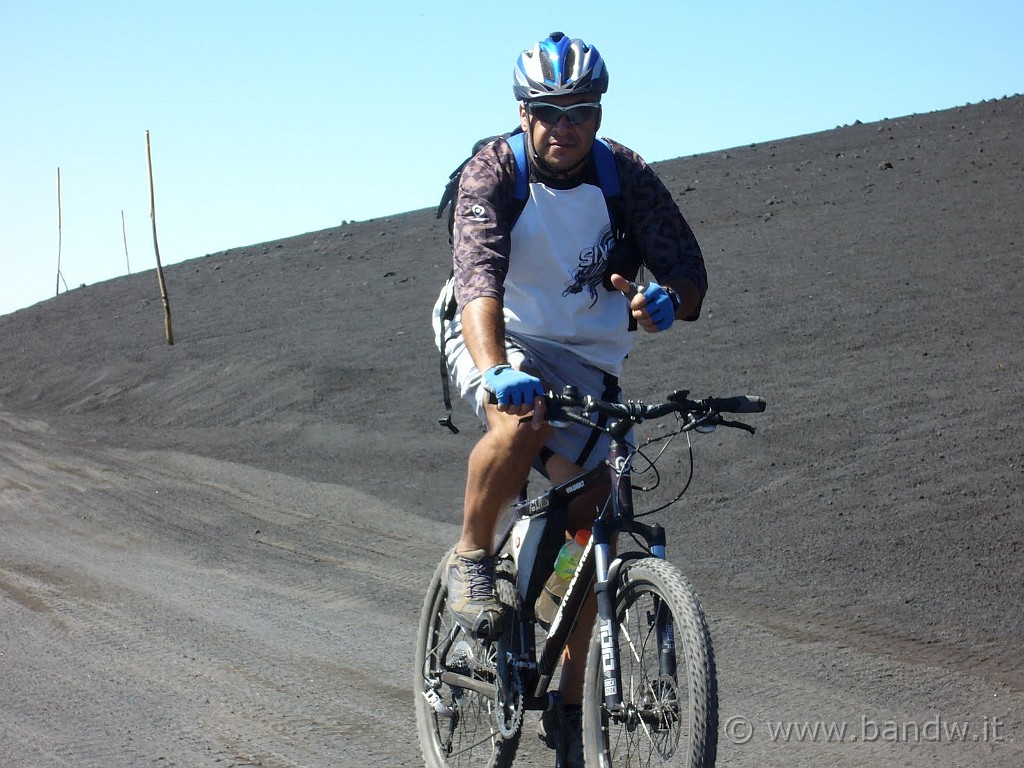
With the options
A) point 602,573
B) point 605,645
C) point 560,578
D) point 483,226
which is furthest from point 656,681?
point 483,226

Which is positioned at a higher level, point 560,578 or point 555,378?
point 555,378

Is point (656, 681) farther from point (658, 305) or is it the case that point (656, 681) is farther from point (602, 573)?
point (658, 305)

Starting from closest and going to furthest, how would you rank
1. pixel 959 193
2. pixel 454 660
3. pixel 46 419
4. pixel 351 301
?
pixel 454 660 < pixel 46 419 < pixel 959 193 < pixel 351 301

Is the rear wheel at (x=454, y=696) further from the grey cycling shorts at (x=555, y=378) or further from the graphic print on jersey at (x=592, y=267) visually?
the graphic print on jersey at (x=592, y=267)

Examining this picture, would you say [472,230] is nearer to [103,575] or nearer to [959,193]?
[103,575]

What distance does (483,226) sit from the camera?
3.61 metres

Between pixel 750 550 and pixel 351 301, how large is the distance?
566 inches

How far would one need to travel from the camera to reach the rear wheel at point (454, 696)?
152 inches

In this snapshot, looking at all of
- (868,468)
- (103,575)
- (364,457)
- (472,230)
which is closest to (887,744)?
(472,230)

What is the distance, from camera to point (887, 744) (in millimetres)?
4184

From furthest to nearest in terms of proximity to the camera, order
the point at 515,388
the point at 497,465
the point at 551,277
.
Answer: the point at 551,277
the point at 497,465
the point at 515,388

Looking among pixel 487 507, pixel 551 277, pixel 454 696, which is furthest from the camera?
pixel 454 696

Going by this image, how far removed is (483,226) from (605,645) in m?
1.32

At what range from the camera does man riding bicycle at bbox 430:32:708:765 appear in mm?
3594
